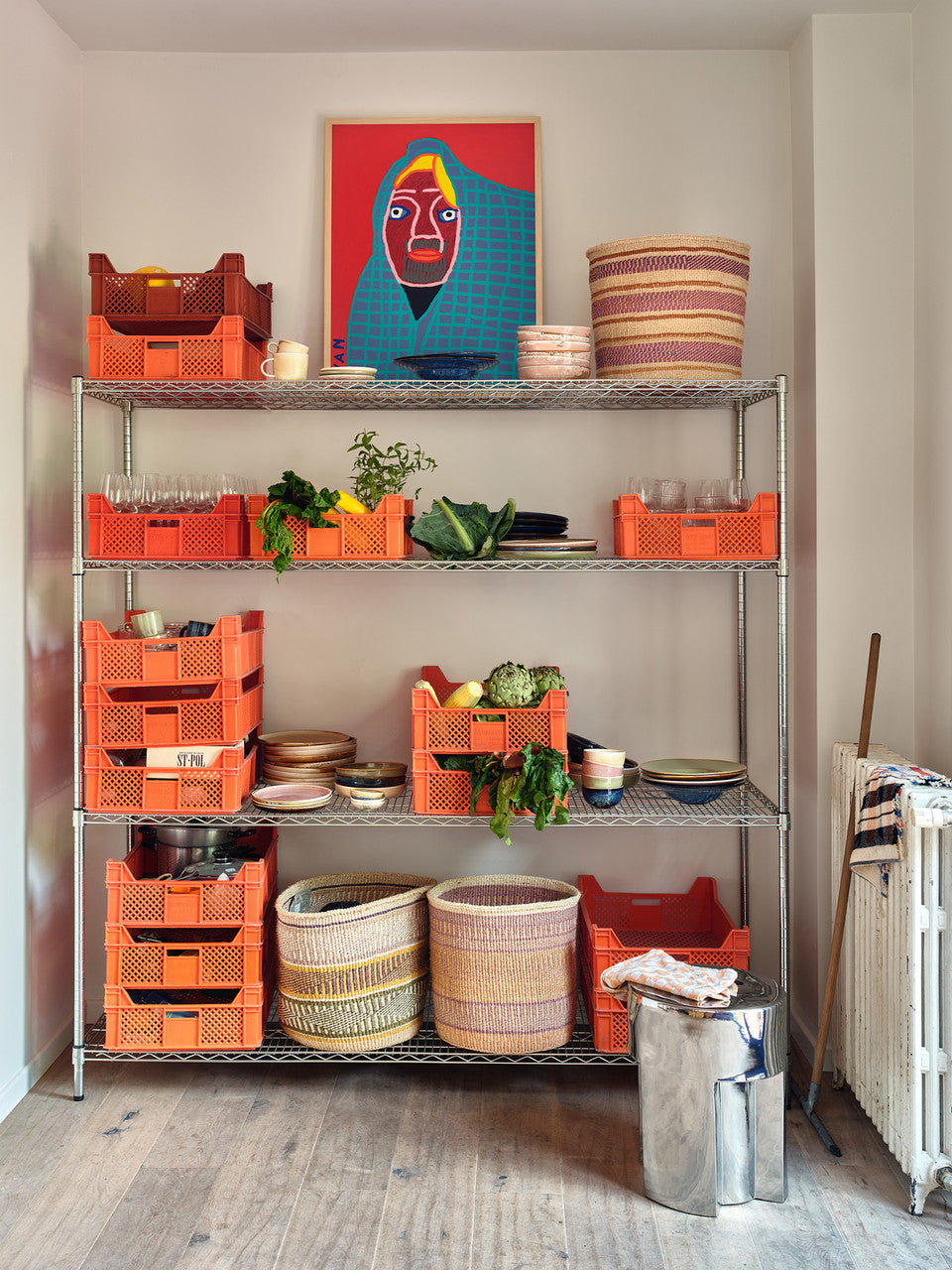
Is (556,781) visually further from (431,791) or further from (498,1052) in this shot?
(498,1052)

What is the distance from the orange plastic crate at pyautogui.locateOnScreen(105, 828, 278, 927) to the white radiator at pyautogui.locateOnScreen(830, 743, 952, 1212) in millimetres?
1543

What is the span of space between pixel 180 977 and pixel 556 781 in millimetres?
1114

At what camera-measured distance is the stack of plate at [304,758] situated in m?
3.06

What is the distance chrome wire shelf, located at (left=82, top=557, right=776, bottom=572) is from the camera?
2.83 m

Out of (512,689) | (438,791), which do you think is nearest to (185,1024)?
(438,791)

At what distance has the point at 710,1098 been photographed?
2.33 metres

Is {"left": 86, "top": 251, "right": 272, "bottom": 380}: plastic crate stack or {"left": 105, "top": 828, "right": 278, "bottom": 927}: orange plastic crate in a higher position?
{"left": 86, "top": 251, "right": 272, "bottom": 380}: plastic crate stack

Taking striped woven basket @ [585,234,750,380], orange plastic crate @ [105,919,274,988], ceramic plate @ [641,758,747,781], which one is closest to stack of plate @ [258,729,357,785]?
orange plastic crate @ [105,919,274,988]

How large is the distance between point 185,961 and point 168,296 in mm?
1735

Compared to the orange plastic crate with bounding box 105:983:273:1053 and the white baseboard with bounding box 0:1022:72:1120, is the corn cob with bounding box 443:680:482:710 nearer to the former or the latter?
the orange plastic crate with bounding box 105:983:273:1053

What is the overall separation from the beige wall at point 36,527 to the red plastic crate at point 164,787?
0.22m

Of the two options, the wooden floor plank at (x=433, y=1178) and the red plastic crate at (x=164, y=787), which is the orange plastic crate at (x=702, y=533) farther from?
the wooden floor plank at (x=433, y=1178)

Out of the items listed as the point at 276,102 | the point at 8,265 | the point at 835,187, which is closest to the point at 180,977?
the point at 8,265

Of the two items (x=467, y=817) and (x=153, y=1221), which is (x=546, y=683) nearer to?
(x=467, y=817)
